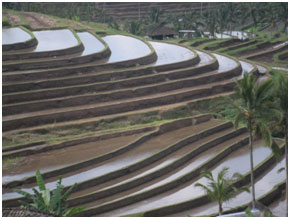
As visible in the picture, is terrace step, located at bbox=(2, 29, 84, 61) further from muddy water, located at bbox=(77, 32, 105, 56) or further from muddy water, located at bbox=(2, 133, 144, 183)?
muddy water, located at bbox=(2, 133, 144, 183)

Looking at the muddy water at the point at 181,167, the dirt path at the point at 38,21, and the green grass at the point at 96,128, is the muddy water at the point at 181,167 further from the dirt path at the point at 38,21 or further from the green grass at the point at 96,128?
the dirt path at the point at 38,21

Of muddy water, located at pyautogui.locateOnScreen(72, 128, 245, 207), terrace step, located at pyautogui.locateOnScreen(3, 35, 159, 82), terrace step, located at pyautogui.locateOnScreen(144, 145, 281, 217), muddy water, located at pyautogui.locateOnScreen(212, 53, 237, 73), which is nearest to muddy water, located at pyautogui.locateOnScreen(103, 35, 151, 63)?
terrace step, located at pyautogui.locateOnScreen(3, 35, 159, 82)

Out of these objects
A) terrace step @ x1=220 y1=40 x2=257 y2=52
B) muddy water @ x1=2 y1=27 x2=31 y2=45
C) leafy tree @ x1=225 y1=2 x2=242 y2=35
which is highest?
muddy water @ x1=2 y1=27 x2=31 y2=45

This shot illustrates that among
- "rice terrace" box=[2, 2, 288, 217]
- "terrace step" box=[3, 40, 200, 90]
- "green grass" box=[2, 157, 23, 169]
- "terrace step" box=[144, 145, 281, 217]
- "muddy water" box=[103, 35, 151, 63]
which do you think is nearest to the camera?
"rice terrace" box=[2, 2, 288, 217]

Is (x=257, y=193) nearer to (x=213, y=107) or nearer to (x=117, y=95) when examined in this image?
(x=213, y=107)

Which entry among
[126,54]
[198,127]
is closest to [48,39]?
[126,54]

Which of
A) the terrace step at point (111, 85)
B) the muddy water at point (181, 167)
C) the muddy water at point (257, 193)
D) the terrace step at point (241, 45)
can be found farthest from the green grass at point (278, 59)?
the muddy water at point (257, 193)
